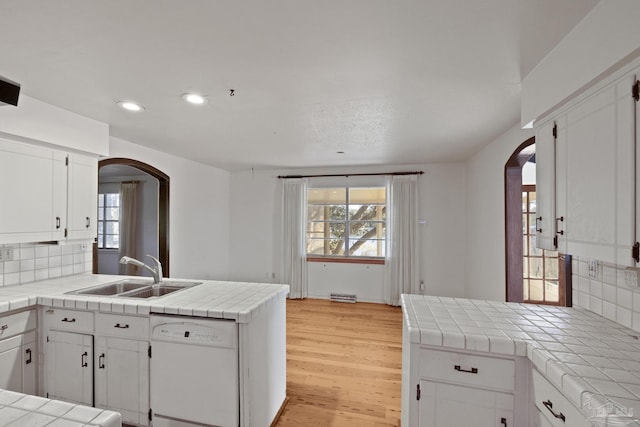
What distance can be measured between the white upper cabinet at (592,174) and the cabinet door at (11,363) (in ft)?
11.2

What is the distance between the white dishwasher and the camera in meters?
1.72

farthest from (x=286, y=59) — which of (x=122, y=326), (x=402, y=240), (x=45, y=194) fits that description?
(x=402, y=240)

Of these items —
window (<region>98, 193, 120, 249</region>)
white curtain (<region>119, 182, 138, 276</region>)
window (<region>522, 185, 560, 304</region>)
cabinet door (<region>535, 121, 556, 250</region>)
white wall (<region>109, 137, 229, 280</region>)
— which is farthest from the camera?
Result: window (<region>98, 193, 120, 249</region>)

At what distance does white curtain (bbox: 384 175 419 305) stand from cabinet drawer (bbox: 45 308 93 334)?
13.3ft

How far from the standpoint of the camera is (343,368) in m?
2.83

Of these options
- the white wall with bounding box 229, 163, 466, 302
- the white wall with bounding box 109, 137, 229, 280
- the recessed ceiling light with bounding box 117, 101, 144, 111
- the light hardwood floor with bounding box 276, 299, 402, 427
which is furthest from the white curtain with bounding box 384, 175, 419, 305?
the recessed ceiling light with bounding box 117, 101, 144, 111

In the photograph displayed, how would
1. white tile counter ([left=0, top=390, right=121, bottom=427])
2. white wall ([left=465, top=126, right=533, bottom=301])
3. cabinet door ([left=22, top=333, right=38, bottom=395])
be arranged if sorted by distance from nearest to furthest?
white tile counter ([left=0, top=390, right=121, bottom=427]) → cabinet door ([left=22, top=333, right=38, bottom=395]) → white wall ([left=465, top=126, right=533, bottom=301])

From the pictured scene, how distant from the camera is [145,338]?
6.08ft

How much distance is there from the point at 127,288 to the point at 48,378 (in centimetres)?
73

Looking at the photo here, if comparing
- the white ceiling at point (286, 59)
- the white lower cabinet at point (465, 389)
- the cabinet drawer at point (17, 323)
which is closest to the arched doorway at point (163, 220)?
the white ceiling at point (286, 59)

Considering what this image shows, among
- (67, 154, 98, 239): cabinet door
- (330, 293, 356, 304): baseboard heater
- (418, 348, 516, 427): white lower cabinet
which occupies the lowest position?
(330, 293, 356, 304): baseboard heater

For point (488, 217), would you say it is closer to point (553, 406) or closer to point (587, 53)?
point (587, 53)

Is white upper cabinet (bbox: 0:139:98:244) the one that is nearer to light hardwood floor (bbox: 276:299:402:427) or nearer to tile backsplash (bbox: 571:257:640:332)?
light hardwood floor (bbox: 276:299:402:427)

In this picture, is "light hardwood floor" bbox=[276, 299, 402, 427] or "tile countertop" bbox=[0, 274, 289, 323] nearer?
"tile countertop" bbox=[0, 274, 289, 323]
